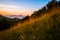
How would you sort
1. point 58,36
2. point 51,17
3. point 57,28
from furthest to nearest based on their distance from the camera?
1. point 51,17
2. point 57,28
3. point 58,36

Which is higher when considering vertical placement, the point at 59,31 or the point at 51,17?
the point at 51,17

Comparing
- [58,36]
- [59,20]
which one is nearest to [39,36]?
[58,36]

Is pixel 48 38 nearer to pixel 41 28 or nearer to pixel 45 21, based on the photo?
pixel 41 28

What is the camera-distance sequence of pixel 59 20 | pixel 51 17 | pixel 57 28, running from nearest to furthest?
pixel 57 28 → pixel 59 20 → pixel 51 17

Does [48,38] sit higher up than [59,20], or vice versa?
[59,20]

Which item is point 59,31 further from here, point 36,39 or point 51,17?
point 51,17

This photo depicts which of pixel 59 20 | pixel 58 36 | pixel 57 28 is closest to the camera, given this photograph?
pixel 58 36

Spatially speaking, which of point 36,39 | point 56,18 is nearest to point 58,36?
point 36,39

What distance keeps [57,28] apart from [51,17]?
1.70 meters

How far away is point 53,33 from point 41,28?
0.97 meters

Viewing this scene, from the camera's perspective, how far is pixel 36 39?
1032 centimetres

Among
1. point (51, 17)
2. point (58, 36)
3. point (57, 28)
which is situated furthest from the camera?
point (51, 17)

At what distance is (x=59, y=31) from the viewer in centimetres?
1059

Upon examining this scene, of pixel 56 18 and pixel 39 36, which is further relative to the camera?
pixel 56 18
